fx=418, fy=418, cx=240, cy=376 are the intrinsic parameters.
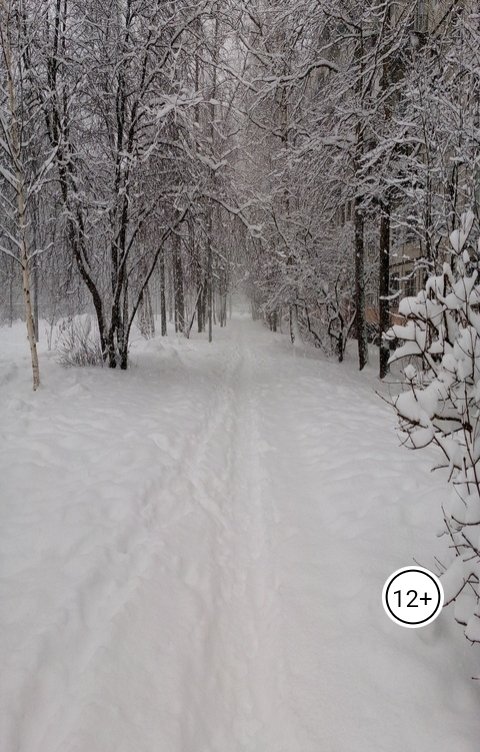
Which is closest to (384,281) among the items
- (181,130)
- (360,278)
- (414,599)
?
(360,278)

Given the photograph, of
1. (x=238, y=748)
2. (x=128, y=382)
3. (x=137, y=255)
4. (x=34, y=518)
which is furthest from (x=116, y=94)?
(x=238, y=748)

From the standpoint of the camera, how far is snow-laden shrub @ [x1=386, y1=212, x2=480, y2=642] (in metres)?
1.96

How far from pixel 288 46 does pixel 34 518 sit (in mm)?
11467

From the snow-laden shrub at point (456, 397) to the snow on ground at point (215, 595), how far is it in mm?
614

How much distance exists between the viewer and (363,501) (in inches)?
157

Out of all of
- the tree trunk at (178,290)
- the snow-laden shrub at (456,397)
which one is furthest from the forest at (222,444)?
the tree trunk at (178,290)

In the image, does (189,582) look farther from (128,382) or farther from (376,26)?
(376,26)

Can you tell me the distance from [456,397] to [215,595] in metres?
2.07

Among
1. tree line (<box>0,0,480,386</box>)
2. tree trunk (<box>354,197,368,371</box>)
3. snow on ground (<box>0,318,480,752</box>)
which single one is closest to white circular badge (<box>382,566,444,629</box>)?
snow on ground (<box>0,318,480,752</box>)

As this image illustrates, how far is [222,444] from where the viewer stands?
586 centimetres

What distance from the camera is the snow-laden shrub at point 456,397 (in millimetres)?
1959

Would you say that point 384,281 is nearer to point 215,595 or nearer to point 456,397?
point 456,397

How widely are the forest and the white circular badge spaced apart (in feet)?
0.30

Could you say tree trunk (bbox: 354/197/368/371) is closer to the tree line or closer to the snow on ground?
the tree line
